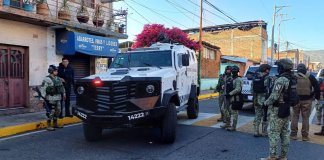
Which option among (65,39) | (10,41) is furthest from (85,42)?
(10,41)

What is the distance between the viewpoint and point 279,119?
550 centimetres

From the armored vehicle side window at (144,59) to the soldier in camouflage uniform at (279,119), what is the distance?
10.4ft

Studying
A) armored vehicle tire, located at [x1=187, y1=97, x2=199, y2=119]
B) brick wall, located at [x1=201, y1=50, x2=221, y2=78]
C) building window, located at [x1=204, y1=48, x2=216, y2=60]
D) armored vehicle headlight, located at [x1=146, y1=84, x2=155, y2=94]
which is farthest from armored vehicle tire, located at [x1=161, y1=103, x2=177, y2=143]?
building window, located at [x1=204, y1=48, x2=216, y2=60]

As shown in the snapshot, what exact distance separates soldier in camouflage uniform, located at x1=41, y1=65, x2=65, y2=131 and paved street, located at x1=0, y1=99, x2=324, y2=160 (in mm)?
489

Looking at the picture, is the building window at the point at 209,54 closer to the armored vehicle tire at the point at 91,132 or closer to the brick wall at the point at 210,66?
the brick wall at the point at 210,66

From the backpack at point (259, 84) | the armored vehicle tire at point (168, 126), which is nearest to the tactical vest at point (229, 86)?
the backpack at point (259, 84)

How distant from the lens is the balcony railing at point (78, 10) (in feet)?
35.8

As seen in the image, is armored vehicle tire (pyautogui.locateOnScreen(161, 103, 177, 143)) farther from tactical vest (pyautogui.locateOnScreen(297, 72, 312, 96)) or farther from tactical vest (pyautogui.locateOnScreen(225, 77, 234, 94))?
tactical vest (pyautogui.locateOnScreen(297, 72, 312, 96))

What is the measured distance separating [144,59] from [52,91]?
2.58 meters

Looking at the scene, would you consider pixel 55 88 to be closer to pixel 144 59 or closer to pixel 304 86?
pixel 144 59

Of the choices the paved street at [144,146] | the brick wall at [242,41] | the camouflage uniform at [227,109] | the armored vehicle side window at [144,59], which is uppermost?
the brick wall at [242,41]

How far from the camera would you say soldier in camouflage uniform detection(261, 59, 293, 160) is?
549 centimetres

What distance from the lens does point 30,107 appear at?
11.6 meters

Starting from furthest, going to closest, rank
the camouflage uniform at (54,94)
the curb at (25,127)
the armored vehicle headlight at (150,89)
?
the camouflage uniform at (54,94), the curb at (25,127), the armored vehicle headlight at (150,89)
